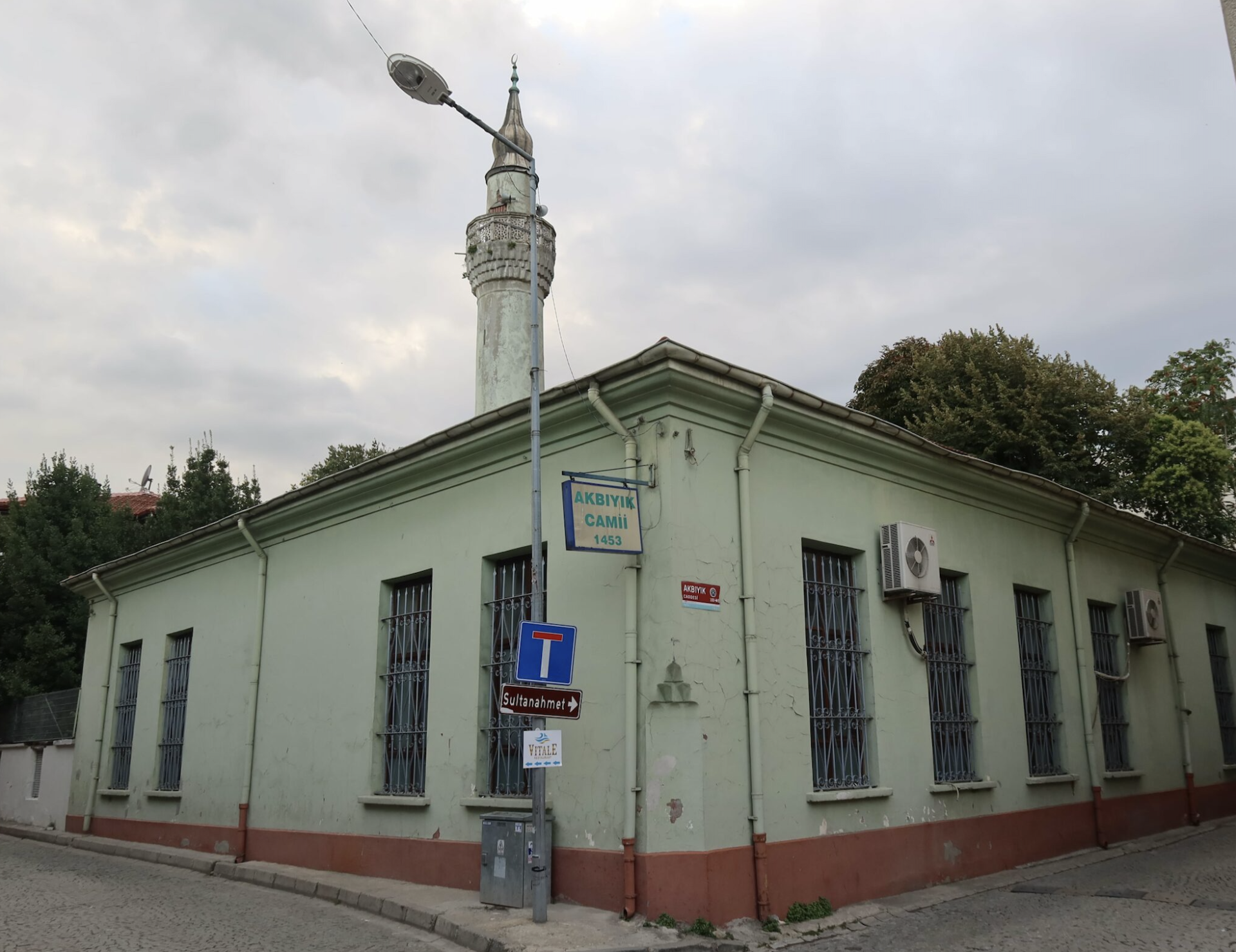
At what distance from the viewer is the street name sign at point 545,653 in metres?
7.33

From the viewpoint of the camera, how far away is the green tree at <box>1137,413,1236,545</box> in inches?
789

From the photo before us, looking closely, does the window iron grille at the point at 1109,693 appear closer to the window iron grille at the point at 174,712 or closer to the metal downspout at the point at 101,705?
the window iron grille at the point at 174,712

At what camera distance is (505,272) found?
17.9 meters

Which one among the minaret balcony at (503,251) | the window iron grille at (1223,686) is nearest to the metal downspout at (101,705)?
the minaret balcony at (503,251)

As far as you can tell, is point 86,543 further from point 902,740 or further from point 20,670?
point 902,740

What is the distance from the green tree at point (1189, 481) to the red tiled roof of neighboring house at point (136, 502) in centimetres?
2740

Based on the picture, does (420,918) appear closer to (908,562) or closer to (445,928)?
(445,928)

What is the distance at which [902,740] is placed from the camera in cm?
954

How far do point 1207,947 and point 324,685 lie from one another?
8719 millimetres

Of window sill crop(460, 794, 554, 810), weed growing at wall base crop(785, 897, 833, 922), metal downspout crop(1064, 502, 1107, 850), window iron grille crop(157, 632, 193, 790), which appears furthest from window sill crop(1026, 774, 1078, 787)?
window iron grille crop(157, 632, 193, 790)

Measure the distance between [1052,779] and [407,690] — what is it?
7.30 metres

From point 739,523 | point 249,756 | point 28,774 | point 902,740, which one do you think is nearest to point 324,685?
point 249,756

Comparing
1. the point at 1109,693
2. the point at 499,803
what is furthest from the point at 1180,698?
the point at 499,803

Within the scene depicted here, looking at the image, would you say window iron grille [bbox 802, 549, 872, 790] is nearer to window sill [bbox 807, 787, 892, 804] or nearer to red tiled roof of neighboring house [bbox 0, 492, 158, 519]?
window sill [bbox 807, 787, 892, 804]
